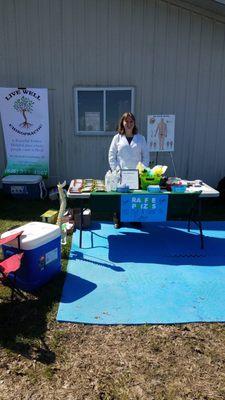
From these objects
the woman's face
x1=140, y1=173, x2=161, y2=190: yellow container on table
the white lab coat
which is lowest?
x1=140, y1=173, x2=161, y2=190: yellow container on table

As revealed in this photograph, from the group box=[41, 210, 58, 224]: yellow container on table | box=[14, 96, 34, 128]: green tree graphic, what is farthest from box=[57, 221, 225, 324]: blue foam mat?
box=[14, 96, 34, 128]: green tree graphic

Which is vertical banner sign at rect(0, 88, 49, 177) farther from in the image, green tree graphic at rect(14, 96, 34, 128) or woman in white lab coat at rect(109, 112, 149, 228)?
woman in white lab coat at rect(109, 112, 149, 228)

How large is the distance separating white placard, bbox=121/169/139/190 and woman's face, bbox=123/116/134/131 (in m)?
0.80

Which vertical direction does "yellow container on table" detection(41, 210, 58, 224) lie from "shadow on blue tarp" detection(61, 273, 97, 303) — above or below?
above

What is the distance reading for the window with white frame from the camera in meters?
6.75

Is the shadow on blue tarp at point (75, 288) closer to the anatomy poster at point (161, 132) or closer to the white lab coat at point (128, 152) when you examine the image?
the white lab coat at point (128, 152)

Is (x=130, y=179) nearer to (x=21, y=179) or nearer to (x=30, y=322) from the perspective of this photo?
(x=30, y=322)

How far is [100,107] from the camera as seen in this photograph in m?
6.83

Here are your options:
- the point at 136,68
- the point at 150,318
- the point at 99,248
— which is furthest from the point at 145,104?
the point at 150,318

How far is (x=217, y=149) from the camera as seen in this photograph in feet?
23.4

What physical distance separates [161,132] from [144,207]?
9.25 ft

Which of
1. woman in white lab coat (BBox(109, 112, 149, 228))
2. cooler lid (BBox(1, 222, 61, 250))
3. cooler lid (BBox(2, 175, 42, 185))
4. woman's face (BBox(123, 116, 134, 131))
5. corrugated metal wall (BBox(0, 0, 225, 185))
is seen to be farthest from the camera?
cooler lid (BBox(2, 175, 42, 185))

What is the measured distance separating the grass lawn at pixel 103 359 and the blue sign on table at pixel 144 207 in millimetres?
1479

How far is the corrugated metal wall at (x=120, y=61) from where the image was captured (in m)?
6.39
